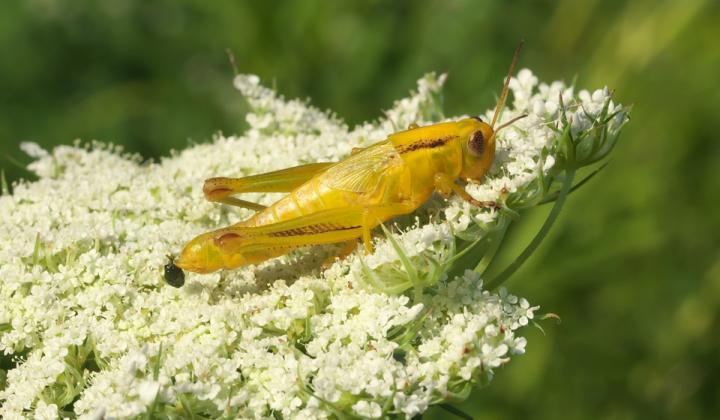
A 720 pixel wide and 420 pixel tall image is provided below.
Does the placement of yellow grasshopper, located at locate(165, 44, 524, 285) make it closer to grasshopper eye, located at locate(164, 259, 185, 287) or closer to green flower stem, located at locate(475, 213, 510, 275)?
grasshopper eye, located at locate(164, 259, 185, 287)

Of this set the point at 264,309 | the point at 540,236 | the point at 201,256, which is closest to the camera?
the point at 264,309

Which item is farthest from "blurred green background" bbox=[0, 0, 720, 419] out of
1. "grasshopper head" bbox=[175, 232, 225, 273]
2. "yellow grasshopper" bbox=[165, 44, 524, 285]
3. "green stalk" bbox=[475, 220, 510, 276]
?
"grasshopper head" bbox=[175, 232, 225, 273]

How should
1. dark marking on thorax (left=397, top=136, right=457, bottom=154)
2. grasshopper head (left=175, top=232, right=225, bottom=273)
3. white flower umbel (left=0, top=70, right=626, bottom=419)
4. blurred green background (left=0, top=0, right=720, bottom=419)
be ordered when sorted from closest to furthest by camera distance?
1. white flower umbel (left=0, top=70, right=626, bottom=419)
2. grasshopper head (left=175, top=232, right=225, bottom=273)
3. dark marking on thorax (left=397, top=136, right=457, bottom=154)
4. blurred green background (left=0, top=0, right=720, bottom=419)

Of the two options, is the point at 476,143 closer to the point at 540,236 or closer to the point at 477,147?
the point at 477,147

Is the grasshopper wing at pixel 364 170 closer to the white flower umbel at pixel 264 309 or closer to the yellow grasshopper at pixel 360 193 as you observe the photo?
the yellow grasshopper at pixel 360 193

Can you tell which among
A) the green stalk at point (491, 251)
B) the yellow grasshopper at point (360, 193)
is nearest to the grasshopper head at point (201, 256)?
the yellow grasshopper at point (360, 193)

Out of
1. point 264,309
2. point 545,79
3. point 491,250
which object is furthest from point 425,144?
point 545,79
